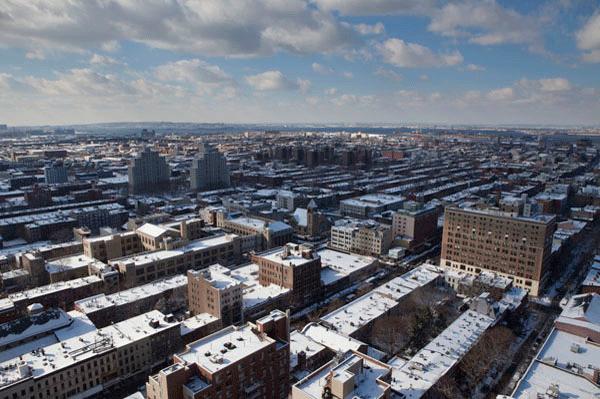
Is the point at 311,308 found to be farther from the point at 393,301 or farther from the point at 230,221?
the point at 230,221

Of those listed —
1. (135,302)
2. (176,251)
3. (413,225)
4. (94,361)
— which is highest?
(413,225)

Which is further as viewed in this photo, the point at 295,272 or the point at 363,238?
the point at 363,238

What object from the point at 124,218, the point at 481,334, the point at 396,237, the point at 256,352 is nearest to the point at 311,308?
the point at 481,334

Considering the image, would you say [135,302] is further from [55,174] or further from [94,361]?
[55,174]

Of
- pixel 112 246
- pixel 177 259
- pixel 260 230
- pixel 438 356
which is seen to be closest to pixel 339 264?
pixel 260 230

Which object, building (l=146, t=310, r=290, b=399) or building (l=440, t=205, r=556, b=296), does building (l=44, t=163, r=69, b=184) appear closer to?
building (l=440, t=205, r=556, b=296)

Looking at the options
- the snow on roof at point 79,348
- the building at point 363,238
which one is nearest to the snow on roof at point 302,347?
the snow on roof at point 79,348
